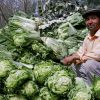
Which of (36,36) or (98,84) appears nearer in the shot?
(98,84)

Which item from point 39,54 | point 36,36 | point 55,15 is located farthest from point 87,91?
point 55,15

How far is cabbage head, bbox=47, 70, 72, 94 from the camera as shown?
344cm

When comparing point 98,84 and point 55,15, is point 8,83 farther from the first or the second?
point 55,15

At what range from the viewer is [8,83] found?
12.0 feet

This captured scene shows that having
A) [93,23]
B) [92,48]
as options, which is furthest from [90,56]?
[93,23]

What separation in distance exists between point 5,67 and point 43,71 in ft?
1.48

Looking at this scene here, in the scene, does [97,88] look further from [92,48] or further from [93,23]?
[93,23]

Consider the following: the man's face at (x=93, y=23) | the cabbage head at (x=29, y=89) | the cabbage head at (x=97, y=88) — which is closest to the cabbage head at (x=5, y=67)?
the cabbage head at (x=29, y=89)

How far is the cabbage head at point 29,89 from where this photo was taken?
3602mm

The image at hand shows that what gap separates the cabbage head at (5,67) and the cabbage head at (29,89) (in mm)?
276

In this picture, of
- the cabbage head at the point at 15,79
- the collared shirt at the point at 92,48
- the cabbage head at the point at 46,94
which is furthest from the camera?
the collared shirt at the point at 92,48

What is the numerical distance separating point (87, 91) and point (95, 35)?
1420 mm

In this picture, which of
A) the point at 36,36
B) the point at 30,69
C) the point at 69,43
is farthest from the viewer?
the point at 69,43

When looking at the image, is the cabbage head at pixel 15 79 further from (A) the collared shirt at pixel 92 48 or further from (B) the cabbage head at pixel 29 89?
(A) the collared shirt at pixel 92 48
